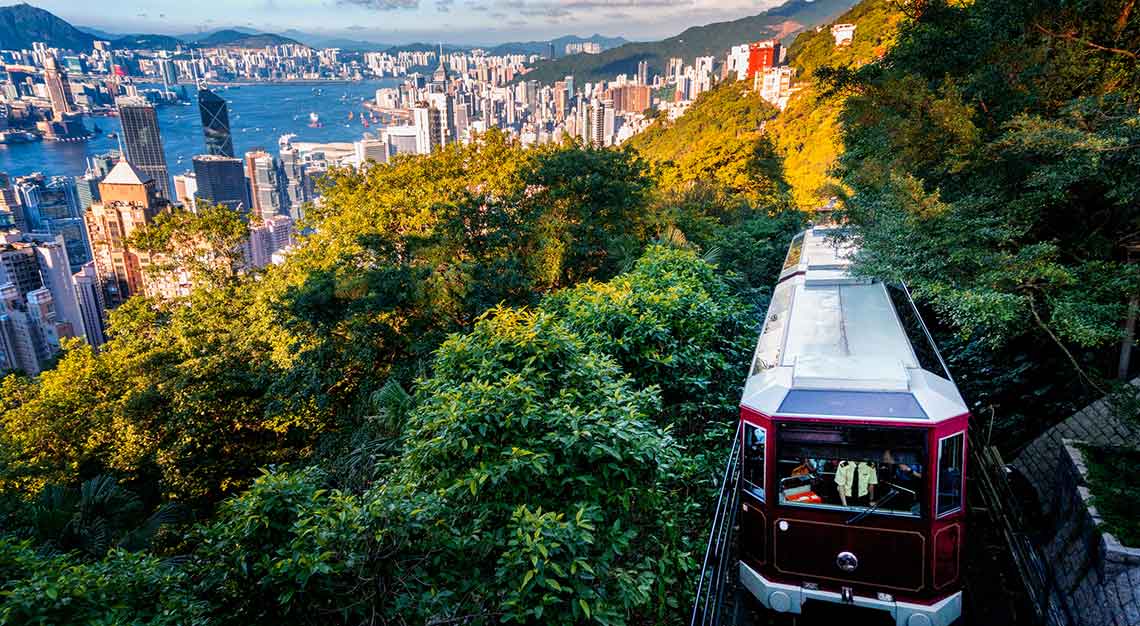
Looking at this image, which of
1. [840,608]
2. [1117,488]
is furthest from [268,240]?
[1117,488]

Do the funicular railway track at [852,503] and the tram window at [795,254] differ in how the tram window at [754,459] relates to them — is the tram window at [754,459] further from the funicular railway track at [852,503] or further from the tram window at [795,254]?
the tram window at [795,254]

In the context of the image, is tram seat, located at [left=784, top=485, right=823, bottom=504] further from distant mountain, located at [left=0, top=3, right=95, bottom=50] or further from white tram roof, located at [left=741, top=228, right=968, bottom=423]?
distant mountain, located at [left=0, top=3, right=95, bottom=50]

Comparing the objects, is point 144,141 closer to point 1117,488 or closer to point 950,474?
point 950,474

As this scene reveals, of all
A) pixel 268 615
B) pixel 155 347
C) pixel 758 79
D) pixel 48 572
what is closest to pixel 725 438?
pixel 268 615

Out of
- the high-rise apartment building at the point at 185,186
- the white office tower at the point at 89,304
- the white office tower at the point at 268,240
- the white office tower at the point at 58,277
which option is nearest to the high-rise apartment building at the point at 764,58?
the white office tower at the point at 268,240

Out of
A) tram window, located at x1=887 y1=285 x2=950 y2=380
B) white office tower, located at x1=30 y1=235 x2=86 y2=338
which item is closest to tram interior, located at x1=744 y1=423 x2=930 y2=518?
tram window, located at x1=887 y1=285 x2=950 y2=380
